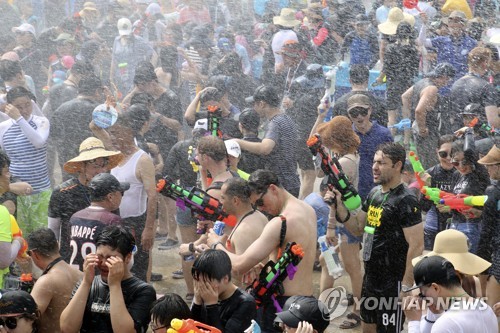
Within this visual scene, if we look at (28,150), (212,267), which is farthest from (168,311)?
(28,150)

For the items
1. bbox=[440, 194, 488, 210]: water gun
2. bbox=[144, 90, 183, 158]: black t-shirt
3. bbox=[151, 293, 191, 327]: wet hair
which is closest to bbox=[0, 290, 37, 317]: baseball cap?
bbox=[151, 293, 191, 327]: wet hair

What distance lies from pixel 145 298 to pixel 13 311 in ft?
2.49

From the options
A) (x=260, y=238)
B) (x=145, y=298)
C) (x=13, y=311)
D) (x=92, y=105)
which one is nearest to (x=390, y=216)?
(x=260, y=238)

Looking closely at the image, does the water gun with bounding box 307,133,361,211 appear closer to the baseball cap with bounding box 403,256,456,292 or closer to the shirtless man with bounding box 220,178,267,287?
the shirtless man with bounding box 220,178,267,287

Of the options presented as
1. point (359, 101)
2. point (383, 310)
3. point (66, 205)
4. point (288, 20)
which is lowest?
point (288, 20)

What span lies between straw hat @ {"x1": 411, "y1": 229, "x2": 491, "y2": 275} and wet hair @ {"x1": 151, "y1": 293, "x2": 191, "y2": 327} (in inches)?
59.8

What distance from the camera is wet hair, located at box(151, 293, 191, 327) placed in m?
4.83

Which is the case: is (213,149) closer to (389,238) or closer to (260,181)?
(260,181)

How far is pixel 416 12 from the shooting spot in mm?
14164

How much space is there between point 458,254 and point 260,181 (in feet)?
4.82

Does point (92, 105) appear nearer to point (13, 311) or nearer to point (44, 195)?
point (44, 195)

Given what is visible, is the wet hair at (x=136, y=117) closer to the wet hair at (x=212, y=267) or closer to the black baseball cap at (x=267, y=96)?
the black baseball cap at (x=267, y=96)

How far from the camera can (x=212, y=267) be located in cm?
497

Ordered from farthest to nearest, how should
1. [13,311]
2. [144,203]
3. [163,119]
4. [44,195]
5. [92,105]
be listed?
1. [163,119]
2. [92,105]
3. [44,195]
4. [144,203]
5. [13,311]
